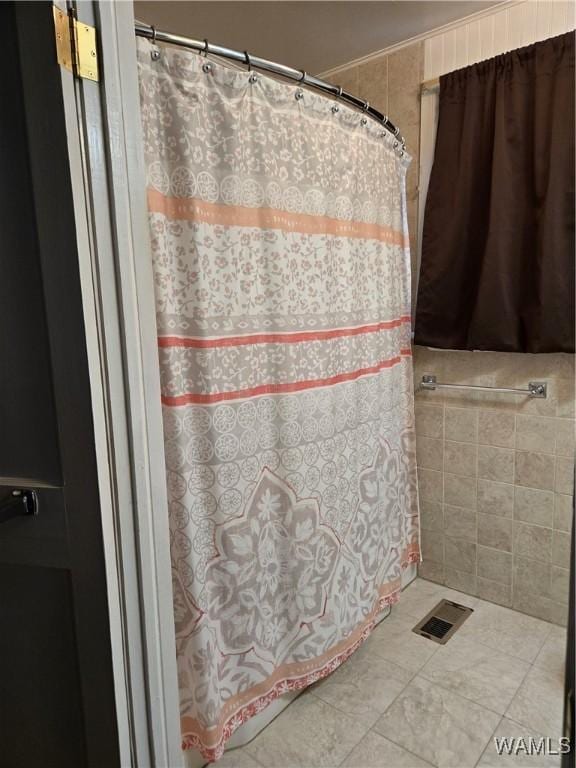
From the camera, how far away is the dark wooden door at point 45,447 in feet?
2.81

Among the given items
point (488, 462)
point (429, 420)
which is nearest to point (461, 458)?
point (488, 462)

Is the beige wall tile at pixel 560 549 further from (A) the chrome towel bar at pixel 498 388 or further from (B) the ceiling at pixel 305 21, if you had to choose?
(B) the ceiling at pixel 305 21

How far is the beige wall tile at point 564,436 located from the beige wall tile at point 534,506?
0.19 m

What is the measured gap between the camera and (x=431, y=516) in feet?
7.60

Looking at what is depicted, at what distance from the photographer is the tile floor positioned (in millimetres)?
1452

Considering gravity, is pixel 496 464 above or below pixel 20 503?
below

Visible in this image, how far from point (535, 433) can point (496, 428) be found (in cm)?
15

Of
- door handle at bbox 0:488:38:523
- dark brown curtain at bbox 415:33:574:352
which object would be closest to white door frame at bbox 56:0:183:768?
door handle at bbox 0:488:38:523

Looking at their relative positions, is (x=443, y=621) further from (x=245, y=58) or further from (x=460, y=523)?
(x=245, y=58)

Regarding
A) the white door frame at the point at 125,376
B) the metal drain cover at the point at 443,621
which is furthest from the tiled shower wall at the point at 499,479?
the white door frame at the point at 125,376

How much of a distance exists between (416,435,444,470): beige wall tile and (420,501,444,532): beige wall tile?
186mm

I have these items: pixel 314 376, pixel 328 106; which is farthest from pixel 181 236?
pixel 328 106

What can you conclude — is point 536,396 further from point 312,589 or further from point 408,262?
point 312,589

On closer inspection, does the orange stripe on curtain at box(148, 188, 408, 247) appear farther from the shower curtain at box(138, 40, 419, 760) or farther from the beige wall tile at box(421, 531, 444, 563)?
the beige wall tile at box(421, 531, 444, 563)
